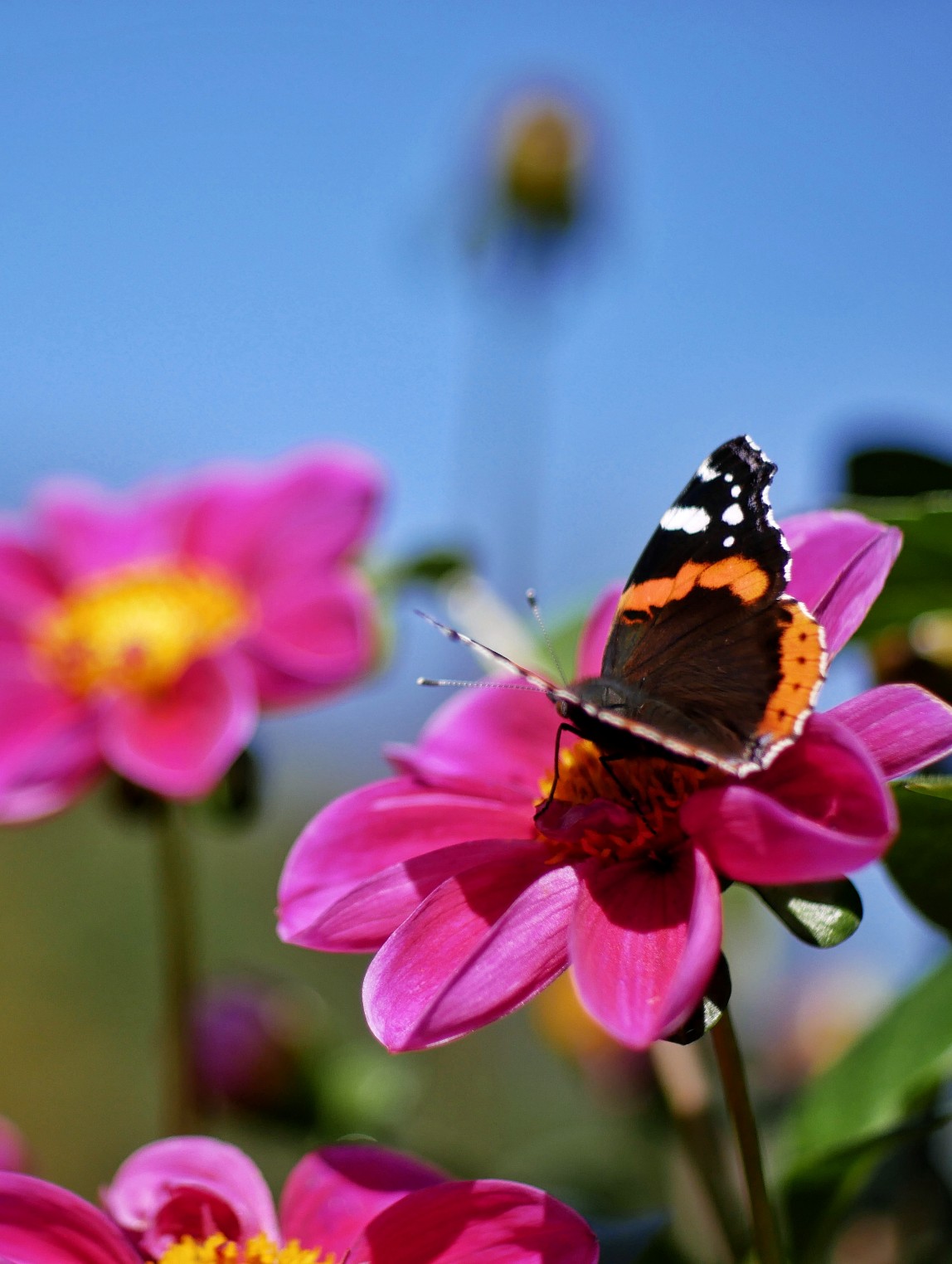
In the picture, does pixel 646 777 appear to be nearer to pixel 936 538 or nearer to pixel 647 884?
pixel 647 884

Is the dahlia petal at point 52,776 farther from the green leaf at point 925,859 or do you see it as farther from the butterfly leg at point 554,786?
the green leaf at point 925,859

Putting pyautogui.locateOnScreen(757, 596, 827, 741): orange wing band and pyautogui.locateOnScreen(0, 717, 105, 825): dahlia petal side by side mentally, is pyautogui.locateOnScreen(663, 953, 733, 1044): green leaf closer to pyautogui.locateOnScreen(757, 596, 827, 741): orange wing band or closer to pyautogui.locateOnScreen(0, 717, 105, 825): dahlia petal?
pyautogui.locateOnScreen(757, 596, 827, 741): orange wing band

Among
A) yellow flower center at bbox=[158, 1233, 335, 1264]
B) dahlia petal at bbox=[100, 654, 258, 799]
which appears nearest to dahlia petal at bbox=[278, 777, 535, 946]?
yellow flower center at bbox=[158, 1233, 335, 1264]

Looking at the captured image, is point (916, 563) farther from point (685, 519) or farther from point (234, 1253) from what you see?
point (234, 1253)

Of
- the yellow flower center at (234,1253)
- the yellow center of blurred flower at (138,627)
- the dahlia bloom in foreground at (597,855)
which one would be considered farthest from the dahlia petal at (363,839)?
the yellow center of blurred flower at (138,627)

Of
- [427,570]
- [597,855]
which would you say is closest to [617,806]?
[597,855]
